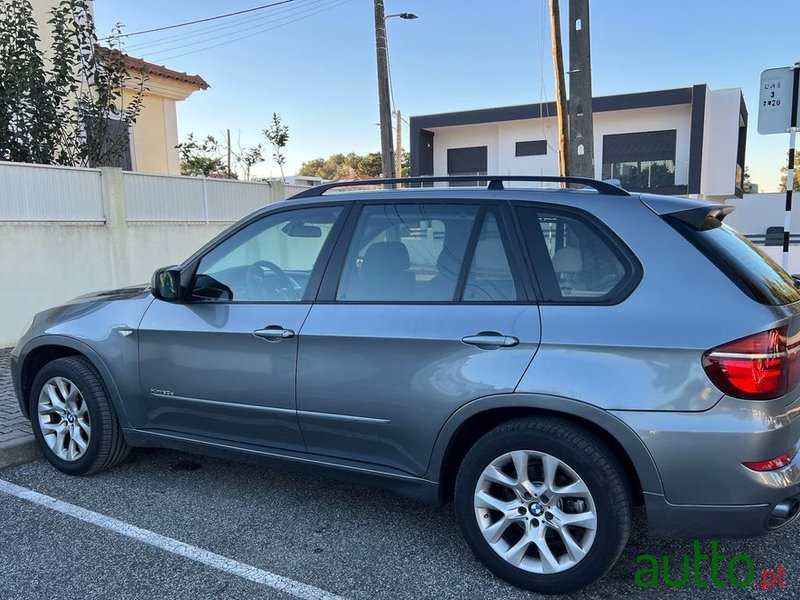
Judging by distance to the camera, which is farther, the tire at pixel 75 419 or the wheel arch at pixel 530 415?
the tire at pixel 75 419

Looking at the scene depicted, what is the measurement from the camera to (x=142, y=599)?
8.72 feet

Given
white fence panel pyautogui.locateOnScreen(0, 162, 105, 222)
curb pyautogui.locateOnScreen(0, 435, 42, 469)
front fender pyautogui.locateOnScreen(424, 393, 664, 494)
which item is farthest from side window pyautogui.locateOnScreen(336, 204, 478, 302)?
white fence panel pyautogui.locateOnScreen(0, 162, 105, 222)

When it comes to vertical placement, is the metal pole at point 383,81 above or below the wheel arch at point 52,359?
above

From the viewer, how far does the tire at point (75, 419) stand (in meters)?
3.76

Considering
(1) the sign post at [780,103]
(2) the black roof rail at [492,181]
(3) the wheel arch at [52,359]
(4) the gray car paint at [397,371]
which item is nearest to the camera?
(4) the gray car paint at [397,371]

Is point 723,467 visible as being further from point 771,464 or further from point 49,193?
point 49,193

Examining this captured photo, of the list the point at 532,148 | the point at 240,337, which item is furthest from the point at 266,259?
the point at 532,148

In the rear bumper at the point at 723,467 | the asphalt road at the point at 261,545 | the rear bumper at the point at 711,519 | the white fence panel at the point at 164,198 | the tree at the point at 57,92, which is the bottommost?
the asphalt road at the point at 261,545

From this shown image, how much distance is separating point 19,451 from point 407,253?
10.4 ft

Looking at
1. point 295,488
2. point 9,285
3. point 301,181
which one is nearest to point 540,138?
point 301,181

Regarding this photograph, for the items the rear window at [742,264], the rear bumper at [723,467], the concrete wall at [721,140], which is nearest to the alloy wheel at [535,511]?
the rear bumper at [723,467]

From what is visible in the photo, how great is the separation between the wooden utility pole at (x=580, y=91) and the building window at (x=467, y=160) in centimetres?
2142

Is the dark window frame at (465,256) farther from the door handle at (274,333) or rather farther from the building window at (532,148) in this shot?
the building window at (532,148)

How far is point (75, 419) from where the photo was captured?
3881 millimetres
